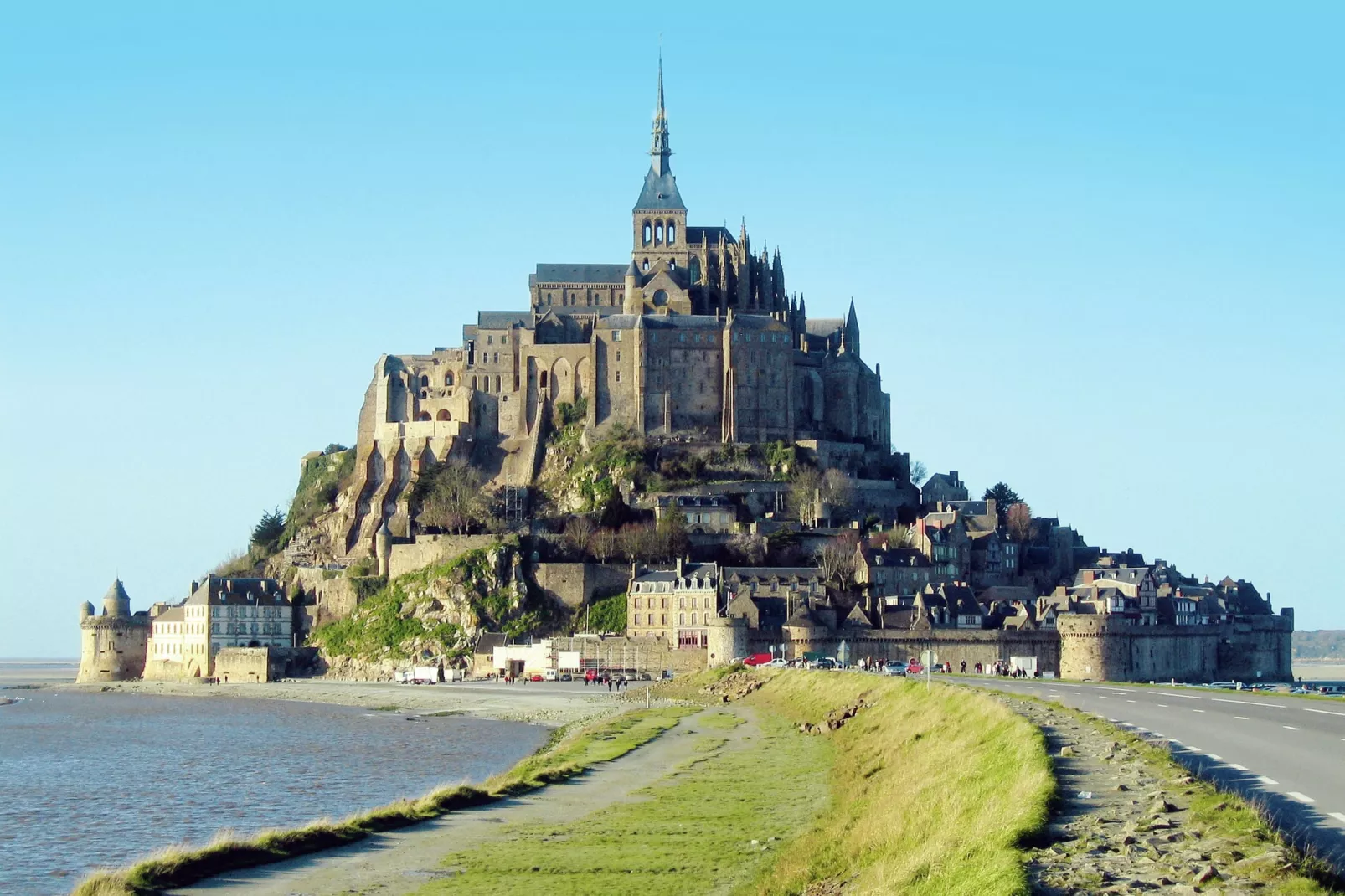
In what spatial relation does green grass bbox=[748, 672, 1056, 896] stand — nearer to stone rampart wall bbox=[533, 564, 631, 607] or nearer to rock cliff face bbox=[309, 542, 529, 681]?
stone rampart wall bbox=[533, 564, 631, 607]

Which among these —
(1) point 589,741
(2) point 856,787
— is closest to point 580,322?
(1) point 589,741

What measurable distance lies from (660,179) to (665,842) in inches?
3915

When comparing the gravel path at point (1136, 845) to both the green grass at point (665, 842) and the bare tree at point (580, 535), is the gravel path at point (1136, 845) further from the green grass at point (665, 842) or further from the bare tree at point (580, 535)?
the bare tree at point (580, 535)

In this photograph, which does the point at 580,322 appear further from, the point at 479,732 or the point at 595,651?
the point at 479,732

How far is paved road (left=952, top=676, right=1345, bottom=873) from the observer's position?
1812 centimetres

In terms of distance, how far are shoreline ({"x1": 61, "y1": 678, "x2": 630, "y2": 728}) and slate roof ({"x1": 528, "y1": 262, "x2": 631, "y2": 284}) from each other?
120ft

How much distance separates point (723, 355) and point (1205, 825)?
297 ft

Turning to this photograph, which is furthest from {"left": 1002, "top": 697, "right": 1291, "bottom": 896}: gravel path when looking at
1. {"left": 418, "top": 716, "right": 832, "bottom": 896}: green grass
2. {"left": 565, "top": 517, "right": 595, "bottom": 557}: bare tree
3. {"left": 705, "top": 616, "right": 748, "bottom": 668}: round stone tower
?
{"left": 565, "top": 517, "right": 595, "bottom": 557}: bare tree

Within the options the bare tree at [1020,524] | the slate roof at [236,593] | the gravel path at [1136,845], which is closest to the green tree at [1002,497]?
the bare tree at [1020,524]

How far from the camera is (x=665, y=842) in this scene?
2781cm

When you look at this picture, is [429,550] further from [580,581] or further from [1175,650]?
[1175,650]

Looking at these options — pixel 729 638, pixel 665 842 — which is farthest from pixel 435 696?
pixel 665 842

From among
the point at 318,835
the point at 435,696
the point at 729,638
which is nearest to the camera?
the point at 318,835

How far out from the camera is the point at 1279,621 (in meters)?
103
